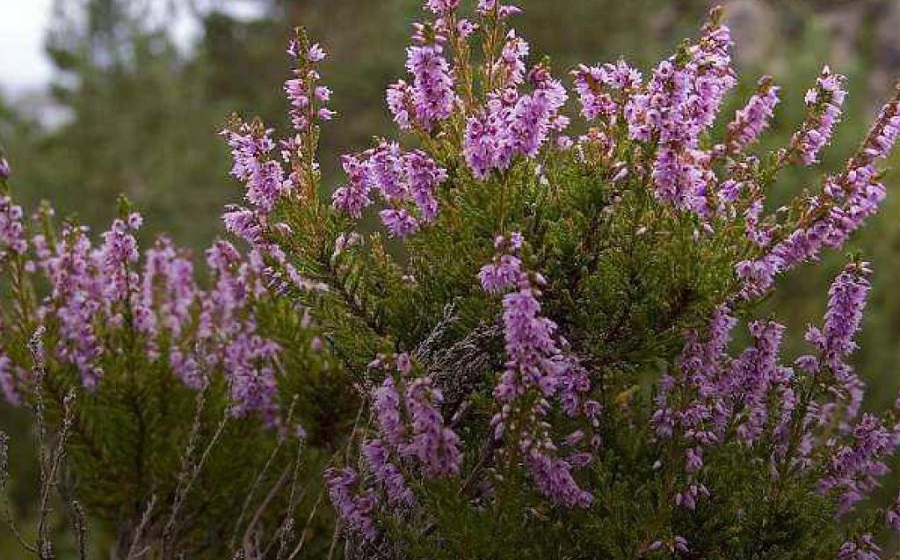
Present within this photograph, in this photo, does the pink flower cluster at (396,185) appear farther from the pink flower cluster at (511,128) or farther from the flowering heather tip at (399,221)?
the pink flower cluster at (511,128)

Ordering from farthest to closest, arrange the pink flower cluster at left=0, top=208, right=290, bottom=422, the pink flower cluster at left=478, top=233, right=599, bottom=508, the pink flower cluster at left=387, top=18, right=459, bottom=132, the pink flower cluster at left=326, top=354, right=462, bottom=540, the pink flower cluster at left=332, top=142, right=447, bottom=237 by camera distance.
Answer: the pink flower cluster at left=0, top=208, right=290, bottom=422 < the pink flower cluster at left=332, top=142, right=447, bottom=237 < the pink flower cluster at left=387, top=18, right=459, bottom=132 < the pink flower cluster at left=326, top=354, right=462, bottom=540 < the pink flower cluster at left=478, top=233, right=599, bottom=508

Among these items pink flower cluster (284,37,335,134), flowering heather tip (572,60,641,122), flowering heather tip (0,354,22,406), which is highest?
pink flower cluster (284,37,335,134)

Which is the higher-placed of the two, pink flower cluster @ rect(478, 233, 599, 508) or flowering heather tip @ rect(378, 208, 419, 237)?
flowering heather tip @ rect(378, 208, 419, 237)

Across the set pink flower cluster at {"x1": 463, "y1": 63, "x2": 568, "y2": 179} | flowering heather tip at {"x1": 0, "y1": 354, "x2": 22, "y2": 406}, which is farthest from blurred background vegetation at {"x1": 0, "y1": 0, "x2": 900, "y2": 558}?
pink flower cluster at {"x1": 463, "y1": 63, "x2": 568, "y2": 179}

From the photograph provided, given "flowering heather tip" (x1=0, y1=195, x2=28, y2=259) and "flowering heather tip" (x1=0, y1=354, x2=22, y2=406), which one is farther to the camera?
"flowering heather tip" (x1=0, y1=354, x2=22, y2=406)

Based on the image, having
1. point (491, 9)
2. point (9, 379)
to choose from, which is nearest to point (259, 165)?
point (491, 9)

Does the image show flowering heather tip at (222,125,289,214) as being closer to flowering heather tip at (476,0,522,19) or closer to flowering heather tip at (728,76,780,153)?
flowering heather tip at (476,0,522,19)

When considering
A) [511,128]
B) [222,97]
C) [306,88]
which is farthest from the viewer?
[222,97]

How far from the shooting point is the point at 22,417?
1823cm

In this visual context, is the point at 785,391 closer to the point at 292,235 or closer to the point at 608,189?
the point at 608,189

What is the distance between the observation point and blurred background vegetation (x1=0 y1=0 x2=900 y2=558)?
18406 mm

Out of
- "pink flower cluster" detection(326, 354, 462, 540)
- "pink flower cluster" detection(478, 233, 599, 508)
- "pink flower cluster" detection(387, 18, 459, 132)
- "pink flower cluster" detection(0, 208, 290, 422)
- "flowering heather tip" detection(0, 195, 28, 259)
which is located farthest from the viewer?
"pink flower cluster" detection(0, 208, 290, 422)

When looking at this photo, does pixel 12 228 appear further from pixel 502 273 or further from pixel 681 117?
pixel 681 117

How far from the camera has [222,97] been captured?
2328 centimetres
